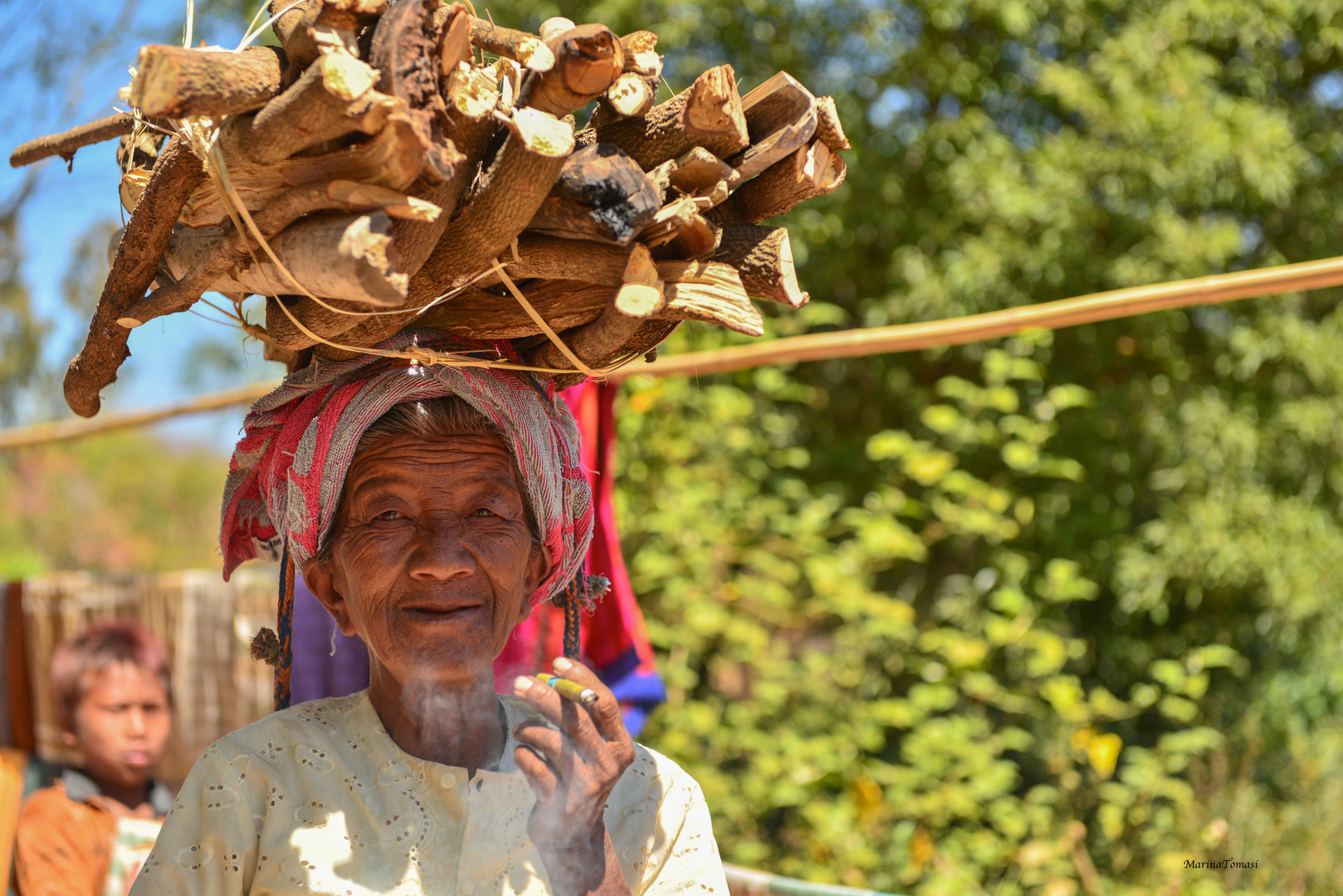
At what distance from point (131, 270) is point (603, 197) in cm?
84

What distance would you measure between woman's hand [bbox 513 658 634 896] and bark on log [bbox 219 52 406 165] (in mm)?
855

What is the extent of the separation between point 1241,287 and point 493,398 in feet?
5.79

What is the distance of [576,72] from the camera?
1570 millimetres

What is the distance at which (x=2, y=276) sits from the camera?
14938mm

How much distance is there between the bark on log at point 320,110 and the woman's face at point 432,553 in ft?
2.21

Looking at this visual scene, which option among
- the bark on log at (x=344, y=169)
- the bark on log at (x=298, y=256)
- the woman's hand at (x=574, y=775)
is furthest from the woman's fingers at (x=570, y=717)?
the bark on log at (x=344, y=169)

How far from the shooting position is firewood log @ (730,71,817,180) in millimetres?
1758

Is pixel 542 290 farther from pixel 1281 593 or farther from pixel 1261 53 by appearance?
pixel 1261 53

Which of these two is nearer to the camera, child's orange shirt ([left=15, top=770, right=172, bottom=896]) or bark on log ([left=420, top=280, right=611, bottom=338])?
bark on log ([left=420, top=280, right=611, bottom=338])

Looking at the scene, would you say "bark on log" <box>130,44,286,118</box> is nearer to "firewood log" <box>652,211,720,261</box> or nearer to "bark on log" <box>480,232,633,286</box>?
"bark on log" <box>480,232,633,286</box>

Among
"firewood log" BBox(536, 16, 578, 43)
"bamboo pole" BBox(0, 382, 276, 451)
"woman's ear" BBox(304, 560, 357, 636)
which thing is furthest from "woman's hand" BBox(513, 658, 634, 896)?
"bamboo pole" BBox(0, 382, 276, 451)

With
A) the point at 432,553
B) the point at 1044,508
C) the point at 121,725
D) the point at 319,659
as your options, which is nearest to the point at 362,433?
the point at 432,553

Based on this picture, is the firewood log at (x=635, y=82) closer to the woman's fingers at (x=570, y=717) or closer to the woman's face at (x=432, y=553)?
the woman's face at (x=432, y=553)

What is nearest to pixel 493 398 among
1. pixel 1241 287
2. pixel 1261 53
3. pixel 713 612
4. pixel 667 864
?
pixel 667 864
